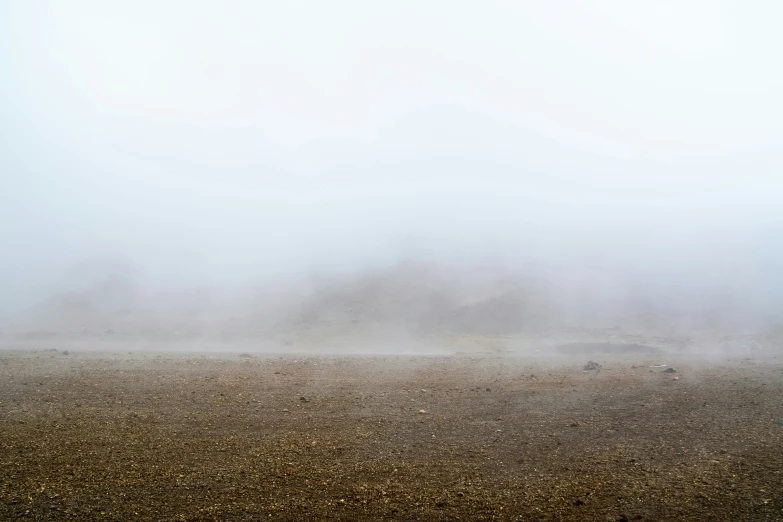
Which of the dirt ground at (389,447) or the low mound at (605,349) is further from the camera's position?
the low mound at (605,349)

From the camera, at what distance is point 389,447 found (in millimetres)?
6602

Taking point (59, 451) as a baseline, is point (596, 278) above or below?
above

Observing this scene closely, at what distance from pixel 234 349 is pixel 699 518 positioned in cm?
1832

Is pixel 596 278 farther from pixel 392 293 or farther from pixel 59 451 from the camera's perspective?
pixel 59 451

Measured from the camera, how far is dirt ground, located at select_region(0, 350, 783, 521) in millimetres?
4957

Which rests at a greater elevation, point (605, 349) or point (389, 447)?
point (605, 349)

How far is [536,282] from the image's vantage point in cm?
3095

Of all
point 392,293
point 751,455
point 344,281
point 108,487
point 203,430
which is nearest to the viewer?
point 108,487

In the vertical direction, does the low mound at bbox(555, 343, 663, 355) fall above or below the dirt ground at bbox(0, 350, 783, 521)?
above

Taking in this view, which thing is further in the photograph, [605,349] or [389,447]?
[605,349]

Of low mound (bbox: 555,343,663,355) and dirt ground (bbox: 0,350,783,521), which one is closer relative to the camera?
dirt ground (bbox: 0,350,783,521)

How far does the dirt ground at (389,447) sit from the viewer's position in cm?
496

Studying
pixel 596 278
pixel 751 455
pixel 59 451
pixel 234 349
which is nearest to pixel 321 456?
pixel 59 451

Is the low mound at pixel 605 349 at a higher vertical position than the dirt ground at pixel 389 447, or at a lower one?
higher
